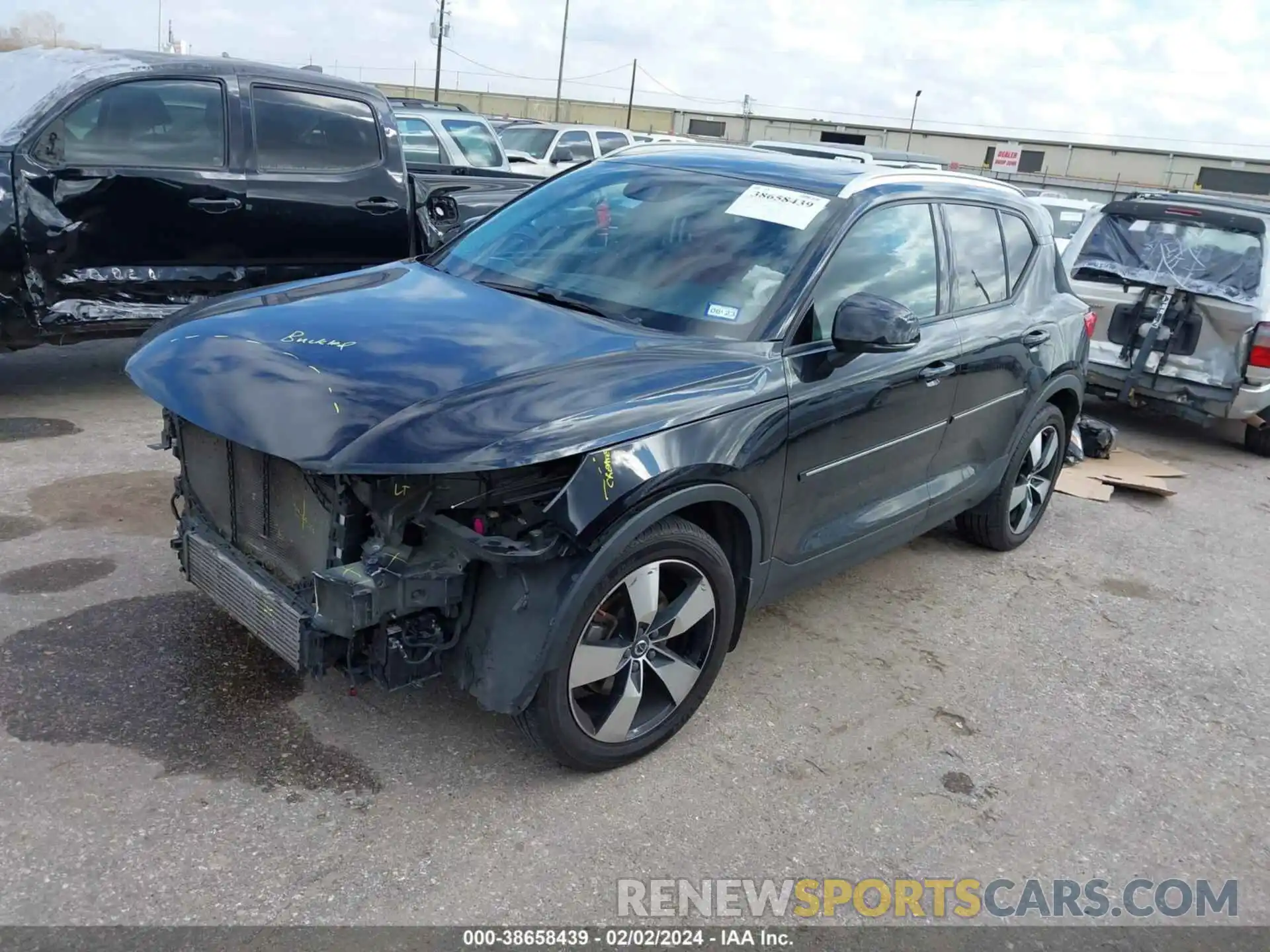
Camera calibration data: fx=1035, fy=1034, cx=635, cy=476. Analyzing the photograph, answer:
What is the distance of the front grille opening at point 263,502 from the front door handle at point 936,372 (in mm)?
2385

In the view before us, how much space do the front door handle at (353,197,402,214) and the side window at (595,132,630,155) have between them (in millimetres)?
12828

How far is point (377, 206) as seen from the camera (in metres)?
7.10

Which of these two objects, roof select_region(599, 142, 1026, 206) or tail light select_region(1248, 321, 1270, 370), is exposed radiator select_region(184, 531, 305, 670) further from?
tail light select_region(1248, 321, 1270, 370)

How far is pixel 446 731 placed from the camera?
3.41 metres

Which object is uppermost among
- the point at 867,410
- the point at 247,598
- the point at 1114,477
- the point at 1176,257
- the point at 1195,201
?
the point at 1195,201

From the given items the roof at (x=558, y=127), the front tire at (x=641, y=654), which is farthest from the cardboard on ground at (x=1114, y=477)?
the roof at (x=558, y=127)

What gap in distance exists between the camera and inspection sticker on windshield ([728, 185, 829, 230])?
3.79 meters

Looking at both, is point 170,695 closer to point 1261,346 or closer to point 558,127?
point 1261,346

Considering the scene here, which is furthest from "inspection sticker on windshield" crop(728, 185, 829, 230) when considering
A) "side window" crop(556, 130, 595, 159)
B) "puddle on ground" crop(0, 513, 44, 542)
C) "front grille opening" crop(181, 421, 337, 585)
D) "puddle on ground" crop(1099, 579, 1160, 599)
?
"side window" crop(556, 130, 595, 159)

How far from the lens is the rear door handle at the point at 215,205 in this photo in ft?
20.5

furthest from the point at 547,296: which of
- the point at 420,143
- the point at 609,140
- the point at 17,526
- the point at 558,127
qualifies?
the point at 609,140

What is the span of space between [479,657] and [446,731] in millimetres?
614

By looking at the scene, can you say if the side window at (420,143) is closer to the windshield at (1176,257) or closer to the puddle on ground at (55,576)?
the windshield at (1176,257)

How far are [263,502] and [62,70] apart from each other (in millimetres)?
4399
